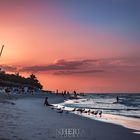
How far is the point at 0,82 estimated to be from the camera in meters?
109

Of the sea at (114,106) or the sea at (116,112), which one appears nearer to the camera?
the sea at (116,112)

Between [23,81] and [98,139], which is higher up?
[23,81]

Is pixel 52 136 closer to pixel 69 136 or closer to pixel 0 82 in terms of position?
pixel 69 136

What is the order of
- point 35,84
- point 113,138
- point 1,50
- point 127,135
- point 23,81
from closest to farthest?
point 113,138 < point 127,135 < point 1,50 < point 23,81 < point 35,84

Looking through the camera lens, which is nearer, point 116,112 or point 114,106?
point 116,112

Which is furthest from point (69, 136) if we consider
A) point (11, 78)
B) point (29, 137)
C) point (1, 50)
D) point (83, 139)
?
point (11, 78)

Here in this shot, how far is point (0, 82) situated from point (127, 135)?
94.3 meters

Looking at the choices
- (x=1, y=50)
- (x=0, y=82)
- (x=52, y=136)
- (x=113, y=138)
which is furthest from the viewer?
(x=0, y=82)

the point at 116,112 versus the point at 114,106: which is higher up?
the point at 114,106

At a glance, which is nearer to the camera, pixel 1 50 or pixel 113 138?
pixel 113 138

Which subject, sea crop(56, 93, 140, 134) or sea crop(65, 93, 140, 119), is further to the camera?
sea crop(65, 93, 140, 119)

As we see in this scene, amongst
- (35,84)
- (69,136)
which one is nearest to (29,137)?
(69,136)

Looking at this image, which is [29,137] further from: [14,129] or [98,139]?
[98,139]

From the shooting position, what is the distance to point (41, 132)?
53.0ft
